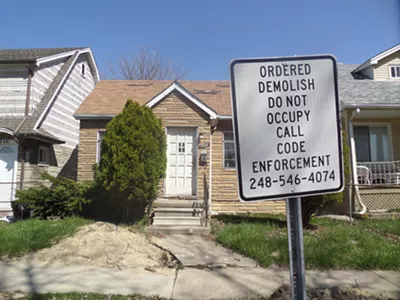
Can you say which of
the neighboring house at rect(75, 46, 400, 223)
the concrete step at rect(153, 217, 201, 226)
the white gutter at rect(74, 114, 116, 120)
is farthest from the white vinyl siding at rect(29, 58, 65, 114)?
the concrete step at rect(153, 217, 201, 226)

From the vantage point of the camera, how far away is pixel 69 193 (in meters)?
8.39

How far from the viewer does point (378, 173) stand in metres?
11.0

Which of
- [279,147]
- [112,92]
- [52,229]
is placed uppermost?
[112,92]

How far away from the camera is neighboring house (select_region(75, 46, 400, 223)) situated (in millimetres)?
9914

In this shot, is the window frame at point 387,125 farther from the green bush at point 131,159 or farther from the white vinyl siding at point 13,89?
the white vinyl siding at point 13,89

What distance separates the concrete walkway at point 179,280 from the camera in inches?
162

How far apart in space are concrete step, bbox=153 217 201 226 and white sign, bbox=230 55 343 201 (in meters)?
6.59

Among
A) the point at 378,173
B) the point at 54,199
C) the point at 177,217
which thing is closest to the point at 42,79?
the point at 54,199

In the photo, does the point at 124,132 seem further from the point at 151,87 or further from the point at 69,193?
the point at 151,87

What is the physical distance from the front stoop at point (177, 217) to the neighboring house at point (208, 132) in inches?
22.4

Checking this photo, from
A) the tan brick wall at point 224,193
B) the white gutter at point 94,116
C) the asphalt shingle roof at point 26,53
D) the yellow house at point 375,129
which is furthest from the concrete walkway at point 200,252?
the asphalt shingle roof at point 26,53

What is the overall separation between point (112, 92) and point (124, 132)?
5775mm

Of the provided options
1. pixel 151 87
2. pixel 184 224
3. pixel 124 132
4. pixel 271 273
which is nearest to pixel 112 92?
pixel 151 87

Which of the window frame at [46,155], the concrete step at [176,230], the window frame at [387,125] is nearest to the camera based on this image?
the concrete step at [176,230]
